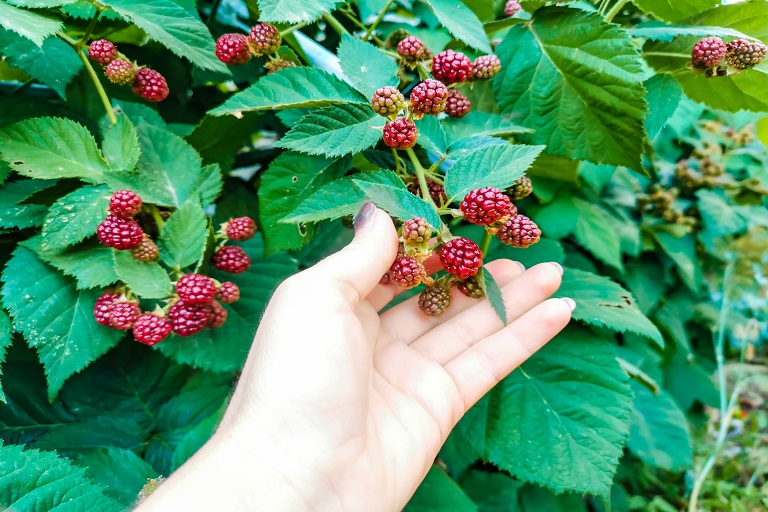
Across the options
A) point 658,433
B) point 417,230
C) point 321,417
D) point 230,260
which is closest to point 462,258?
point 417,230

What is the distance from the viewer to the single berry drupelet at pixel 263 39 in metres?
0.82

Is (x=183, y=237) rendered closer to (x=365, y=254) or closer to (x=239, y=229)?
(x=239, y=229)

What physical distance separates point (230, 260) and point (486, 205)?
1.51 feet

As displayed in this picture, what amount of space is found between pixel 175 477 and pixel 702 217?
1.80 meters

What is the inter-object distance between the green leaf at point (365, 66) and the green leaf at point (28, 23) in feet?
1.38

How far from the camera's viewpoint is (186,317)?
78 cm

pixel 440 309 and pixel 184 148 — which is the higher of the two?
pixel 184 148

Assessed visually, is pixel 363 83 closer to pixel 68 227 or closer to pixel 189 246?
pixel 189 246

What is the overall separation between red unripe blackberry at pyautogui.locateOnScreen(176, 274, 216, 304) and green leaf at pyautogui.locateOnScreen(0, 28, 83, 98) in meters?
0.45

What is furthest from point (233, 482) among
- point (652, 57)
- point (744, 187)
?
point (744, 187)

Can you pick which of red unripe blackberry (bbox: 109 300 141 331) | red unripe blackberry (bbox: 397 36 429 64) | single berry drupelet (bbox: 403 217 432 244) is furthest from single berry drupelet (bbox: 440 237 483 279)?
red unripe blackberry (bbox: 109 300 141 331)

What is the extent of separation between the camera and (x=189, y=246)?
2.64 ft

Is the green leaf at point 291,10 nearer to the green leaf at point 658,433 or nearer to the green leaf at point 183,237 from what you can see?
the green leaf at point 183,237

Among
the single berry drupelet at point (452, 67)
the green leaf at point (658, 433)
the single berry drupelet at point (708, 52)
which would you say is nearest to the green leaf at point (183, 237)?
the single berry drupelet at point (452, 67)
